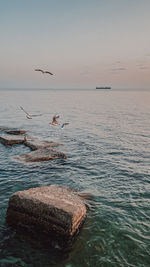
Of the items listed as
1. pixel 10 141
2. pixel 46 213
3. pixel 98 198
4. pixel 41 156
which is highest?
pixel 46 213

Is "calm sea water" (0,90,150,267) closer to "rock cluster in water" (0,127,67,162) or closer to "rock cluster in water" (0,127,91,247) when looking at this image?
"rock cluster in water" (0,127,91,247)

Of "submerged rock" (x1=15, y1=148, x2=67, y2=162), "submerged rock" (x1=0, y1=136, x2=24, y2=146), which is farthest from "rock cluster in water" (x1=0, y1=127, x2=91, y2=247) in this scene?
"submerged rock" (x1=0, y1=136, x2=24, y2=146)


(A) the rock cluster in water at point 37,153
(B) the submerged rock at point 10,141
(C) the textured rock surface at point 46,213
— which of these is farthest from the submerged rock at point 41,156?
(C) the textured rock surface at point 46,213

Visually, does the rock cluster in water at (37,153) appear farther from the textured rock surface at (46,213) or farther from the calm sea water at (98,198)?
the textured rock surface at (46,213)

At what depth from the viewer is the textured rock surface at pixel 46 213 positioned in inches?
334

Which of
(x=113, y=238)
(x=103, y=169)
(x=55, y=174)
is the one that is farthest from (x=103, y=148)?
(x=113, y=238)

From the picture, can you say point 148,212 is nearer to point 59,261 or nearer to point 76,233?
point 76,233

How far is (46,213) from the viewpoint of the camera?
28.7 feet

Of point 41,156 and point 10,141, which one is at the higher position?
point 10,141

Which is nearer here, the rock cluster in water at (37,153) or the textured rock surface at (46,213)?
the textured rock surface at (46,213)

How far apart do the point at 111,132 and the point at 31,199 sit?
23380 mm

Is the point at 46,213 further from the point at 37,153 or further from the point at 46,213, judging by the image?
the point at 37,153

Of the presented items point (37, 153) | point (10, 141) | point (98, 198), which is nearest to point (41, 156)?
point (37, 153)

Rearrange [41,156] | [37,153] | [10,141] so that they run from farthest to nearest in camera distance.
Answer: [10,141] < [37,153] < [41,156]
